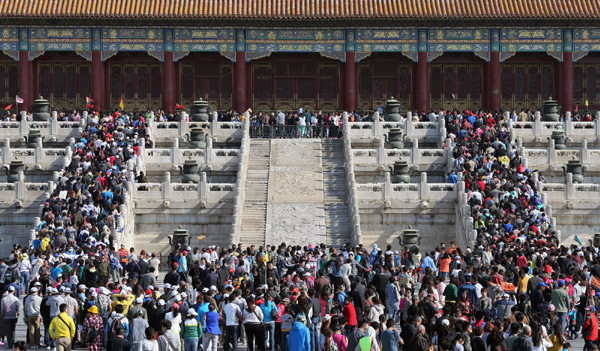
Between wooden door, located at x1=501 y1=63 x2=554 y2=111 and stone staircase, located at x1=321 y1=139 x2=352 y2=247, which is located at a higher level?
wooden door, located at x1=501 y1=63 x2=554 y2=111

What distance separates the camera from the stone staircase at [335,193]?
140ft

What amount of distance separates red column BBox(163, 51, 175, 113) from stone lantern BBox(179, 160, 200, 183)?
17394 millimetres

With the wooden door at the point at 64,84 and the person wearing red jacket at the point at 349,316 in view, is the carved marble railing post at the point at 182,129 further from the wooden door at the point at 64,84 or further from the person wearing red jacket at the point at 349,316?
the person wearing red jacket at the point at 349,316

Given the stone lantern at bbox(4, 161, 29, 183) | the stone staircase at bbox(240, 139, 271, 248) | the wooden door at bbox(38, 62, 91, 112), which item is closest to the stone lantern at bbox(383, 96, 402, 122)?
the stone staircase at bbox(240, 139, 271, 248)

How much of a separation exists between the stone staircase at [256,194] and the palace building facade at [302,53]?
520 inches

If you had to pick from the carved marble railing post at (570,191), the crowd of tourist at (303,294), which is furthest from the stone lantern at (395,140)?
the crowd of tourist at (303,294)

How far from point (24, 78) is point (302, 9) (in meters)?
12.2

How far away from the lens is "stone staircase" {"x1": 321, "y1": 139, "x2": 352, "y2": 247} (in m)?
42.8

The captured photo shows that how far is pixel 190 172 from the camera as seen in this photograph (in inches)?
1815

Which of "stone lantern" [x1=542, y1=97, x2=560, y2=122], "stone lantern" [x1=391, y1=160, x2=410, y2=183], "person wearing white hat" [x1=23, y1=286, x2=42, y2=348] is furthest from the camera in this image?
"stone lantern" [x1=542, y1=97, x2=560, y2=122]

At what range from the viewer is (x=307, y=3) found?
63688mm

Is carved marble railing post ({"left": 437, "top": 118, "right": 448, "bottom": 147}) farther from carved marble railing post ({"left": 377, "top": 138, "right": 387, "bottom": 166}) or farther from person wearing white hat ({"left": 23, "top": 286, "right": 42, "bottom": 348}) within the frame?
person wearing white hat ({"left": 23, "top": 286, "right": 42, "bottom": 348})

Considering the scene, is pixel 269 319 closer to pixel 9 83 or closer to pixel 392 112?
pixel 392 112

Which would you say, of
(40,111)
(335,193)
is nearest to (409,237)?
(335,193)
